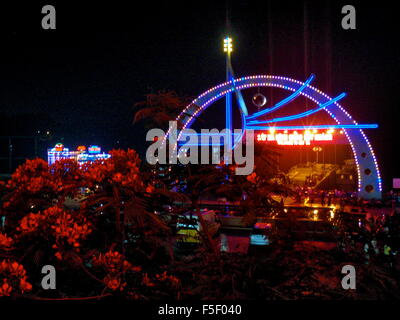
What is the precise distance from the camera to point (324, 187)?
2544 cm

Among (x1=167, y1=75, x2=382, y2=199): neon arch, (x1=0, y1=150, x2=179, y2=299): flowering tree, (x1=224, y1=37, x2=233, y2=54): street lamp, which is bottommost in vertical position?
(x1=0, y1=150, x2=179, y2=299): flowering tree

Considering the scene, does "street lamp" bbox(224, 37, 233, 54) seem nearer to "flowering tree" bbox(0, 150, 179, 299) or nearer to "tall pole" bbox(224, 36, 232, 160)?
"tall pole" bbox(224, 36, 232, 160)

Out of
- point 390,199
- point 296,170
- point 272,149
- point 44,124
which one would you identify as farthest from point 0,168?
point 272,149

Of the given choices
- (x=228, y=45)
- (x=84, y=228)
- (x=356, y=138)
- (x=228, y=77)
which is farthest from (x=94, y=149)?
(x=84, y=228)

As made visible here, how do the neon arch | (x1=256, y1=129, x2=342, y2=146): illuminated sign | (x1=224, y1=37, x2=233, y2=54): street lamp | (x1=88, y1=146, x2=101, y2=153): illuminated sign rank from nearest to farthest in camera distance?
the neon arch < (x1=256, y1=129, x2=342, y2=146): illuminated sign < (x1=224, y1=37, x2=233, y2=54): street lamp < (x1=88, y1=146, x2=101, y2=153): illuminated sign

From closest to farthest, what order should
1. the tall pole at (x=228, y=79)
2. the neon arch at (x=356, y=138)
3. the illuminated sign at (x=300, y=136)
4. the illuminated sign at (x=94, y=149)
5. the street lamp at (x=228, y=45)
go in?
the neon arch at (x=356, y=138), the illuminated sign at (x=300, y=136), the tall pole at (x=228, y=79), the street lamp at (x=228, y=45), the illuminated sign at (x=94, y=149)

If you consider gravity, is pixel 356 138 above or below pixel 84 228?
above

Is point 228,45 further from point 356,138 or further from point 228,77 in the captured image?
point 356,138

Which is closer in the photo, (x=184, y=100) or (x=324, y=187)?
(x=184, y=100)

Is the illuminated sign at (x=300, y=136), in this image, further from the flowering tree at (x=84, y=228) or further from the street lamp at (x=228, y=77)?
the flowering tree at (x=84, y=228)

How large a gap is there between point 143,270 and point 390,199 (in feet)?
65.4

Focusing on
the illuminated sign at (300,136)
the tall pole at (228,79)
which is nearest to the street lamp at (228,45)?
the tall pole at (228,79)

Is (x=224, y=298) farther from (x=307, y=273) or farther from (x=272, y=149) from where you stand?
→ (x=272, y=149)

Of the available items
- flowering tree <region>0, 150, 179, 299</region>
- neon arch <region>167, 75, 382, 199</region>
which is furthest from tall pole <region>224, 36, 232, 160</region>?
flowering tree <region>0, 150, 179, 299</region>
